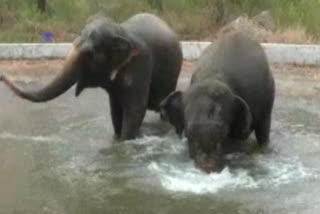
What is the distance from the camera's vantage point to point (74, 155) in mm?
9742

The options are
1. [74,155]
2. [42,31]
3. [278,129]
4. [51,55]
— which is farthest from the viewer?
[42,31]

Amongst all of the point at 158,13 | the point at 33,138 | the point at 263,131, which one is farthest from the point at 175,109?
the point at 158,13

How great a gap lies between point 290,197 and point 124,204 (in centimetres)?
137

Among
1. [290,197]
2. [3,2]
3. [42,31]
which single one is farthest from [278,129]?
[3,2]

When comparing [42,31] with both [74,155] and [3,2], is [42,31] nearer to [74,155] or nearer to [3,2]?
[3,2]

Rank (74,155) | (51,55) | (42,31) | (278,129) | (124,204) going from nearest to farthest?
(124,204) → (74,155) → (278,129) → (51,55) → (42,31)

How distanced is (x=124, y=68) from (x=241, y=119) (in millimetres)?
1398

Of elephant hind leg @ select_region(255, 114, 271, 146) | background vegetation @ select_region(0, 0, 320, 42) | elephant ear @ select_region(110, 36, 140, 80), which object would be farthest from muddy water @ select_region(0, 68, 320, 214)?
background vegetation @ select_region(0, 0, 320, 42)

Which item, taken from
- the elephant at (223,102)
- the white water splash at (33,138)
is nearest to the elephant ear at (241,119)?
the elephant at (223,102)

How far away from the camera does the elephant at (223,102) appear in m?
8.58

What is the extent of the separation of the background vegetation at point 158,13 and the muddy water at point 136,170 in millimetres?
3803

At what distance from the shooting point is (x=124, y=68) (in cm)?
981

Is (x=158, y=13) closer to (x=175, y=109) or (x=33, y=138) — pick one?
(x=33, y=138)

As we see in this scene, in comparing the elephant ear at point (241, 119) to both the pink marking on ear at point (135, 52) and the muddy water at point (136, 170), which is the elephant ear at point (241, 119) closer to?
the muddy water at point (136, 170)
